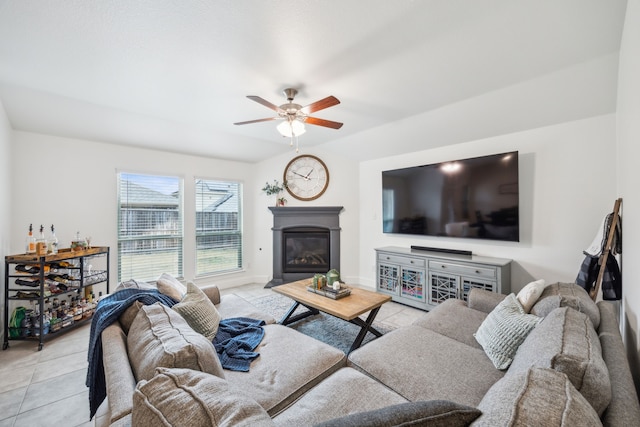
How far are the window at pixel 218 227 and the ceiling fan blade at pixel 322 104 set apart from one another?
294 centimetres

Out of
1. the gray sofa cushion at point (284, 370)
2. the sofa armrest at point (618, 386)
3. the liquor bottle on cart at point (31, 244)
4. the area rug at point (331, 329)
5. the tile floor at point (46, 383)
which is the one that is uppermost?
the liquor bottle on cart at point (31, 244)

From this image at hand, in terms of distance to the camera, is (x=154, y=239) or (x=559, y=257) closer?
(x=559, y=257)

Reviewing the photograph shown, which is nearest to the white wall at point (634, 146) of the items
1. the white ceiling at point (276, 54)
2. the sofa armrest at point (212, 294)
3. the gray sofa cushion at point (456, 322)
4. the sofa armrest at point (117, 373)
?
the white ceiling at point (276, 54)

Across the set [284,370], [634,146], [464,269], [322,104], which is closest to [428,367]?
[284,370]

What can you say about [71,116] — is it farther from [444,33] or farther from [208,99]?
[444,33]

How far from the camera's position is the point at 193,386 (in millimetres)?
795

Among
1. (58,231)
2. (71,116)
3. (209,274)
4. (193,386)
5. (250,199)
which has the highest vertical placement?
(71,116)

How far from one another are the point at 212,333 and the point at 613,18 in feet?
11.1

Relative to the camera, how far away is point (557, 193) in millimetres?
2809

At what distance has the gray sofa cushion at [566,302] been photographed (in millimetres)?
1547

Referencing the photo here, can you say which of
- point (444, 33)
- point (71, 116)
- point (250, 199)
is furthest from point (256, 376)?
point (250, 199)

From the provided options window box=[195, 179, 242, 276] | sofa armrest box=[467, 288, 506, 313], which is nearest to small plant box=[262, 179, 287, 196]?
window box=[195, 179, 242, 276]

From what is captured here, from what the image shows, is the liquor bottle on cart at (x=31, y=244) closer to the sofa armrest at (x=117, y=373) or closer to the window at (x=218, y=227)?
the window at (x=218, y=227)

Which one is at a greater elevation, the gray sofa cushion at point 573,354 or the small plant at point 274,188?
the small plant at point 274,188
